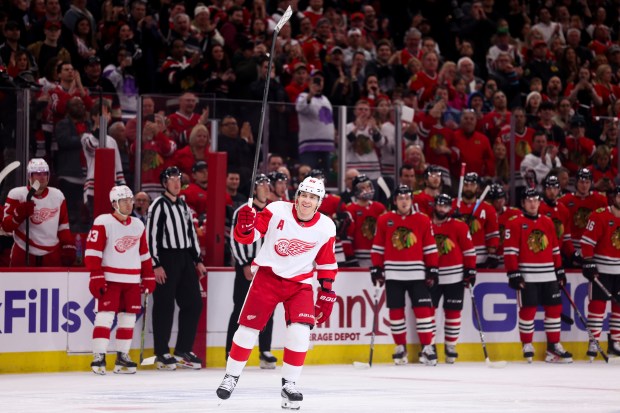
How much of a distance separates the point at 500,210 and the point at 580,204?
1.12 metres

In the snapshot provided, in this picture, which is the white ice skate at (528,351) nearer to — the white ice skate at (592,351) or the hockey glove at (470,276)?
the white ice skate at (592,351)

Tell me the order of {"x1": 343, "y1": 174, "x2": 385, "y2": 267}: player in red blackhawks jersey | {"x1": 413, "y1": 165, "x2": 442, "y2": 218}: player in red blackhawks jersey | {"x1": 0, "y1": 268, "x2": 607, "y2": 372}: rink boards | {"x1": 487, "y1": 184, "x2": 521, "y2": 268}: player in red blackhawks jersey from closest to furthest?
{"x1": 0, "y1": 268, "x2": 607, "y2": 372}: rink boards, {"x1": 343, "y1": 174, "x2": 385, "y2": 267}: player in red blackhawks jersey, {"x1": 413, "y1": 165, "x2": 442, "y2": 218}: player in red blackhawks jersey, {"x1": 487, "y1": 184, "x2": 521, "y2": 268}: player in red blackhawks jersey

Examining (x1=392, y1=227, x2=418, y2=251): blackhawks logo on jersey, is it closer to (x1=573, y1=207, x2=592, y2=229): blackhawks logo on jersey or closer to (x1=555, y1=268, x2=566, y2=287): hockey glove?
(x1=555, y1=268, x2=566, y2=287): hockey glove

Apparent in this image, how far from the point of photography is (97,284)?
11484mm

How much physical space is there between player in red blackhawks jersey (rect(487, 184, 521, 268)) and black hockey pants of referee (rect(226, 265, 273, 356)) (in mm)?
3470

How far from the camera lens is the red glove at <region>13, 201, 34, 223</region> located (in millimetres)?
11992

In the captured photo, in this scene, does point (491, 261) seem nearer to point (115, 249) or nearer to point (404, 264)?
point (404, 264)

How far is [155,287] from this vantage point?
12.2 metres

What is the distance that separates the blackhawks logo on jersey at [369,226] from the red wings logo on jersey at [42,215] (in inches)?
141

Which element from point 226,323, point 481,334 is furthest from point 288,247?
point 481,334

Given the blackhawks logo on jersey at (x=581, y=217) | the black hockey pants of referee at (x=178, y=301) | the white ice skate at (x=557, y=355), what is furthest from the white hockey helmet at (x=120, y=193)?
the blackhawks logo on jersey at (x=581, y=217)

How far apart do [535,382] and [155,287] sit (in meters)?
3.87

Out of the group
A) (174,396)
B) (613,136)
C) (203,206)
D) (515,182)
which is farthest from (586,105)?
(174,396)

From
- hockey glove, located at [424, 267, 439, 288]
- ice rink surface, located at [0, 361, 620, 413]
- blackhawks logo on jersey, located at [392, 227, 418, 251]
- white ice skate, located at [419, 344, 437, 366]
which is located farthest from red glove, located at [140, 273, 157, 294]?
white ice skate, located at [419, 344, 437, 366]
